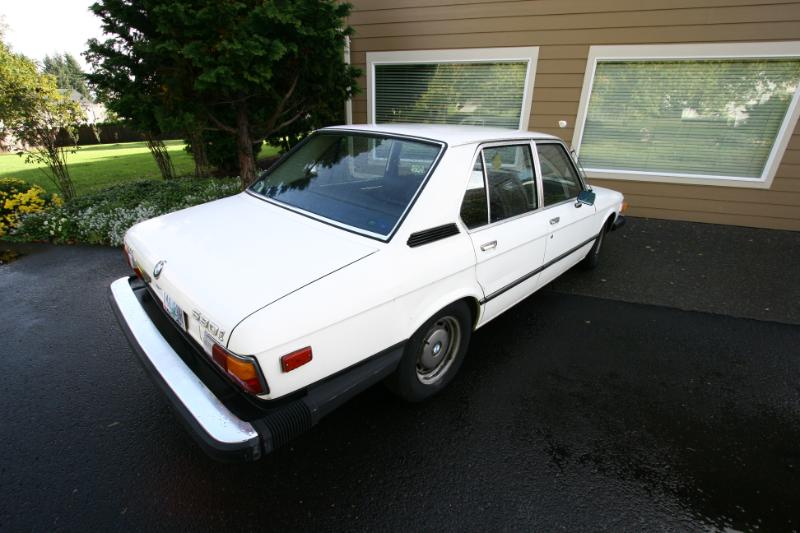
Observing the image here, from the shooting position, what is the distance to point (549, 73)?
6.15 metres

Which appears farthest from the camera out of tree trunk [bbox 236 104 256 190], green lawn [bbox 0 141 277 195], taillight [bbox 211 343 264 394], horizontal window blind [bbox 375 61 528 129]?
green lawn [bbox 0 141 277 195]

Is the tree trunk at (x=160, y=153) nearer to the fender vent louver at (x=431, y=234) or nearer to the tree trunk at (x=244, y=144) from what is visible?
the tree trunk at (x=244, y=144)

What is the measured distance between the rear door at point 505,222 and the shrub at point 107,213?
493cm

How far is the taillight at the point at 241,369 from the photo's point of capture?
1.51 meters

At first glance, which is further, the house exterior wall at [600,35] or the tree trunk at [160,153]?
the tree trunk at [160,153]

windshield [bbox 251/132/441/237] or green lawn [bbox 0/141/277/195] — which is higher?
windshield [bbox 251/132/441/237]

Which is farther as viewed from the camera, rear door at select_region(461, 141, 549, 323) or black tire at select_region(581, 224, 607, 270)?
black tire at select_region(581, 224, 607, 270)

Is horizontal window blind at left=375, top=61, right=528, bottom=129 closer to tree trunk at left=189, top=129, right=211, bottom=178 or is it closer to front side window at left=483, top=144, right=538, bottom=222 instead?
tree trunk at left=189, top=129, right=211, bottom=178

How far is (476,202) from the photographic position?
2434mm

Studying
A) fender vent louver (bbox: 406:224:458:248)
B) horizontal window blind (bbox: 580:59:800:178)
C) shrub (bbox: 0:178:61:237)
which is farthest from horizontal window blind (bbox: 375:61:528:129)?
shrub (bbox: 0:178:61:237)

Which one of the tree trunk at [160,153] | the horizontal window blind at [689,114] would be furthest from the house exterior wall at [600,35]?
the tree trunk at [160,153]

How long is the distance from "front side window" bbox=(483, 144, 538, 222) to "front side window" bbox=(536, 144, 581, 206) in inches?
8.2

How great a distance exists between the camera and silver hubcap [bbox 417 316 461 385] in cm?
240

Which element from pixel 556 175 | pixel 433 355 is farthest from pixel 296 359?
pixel 556 175
